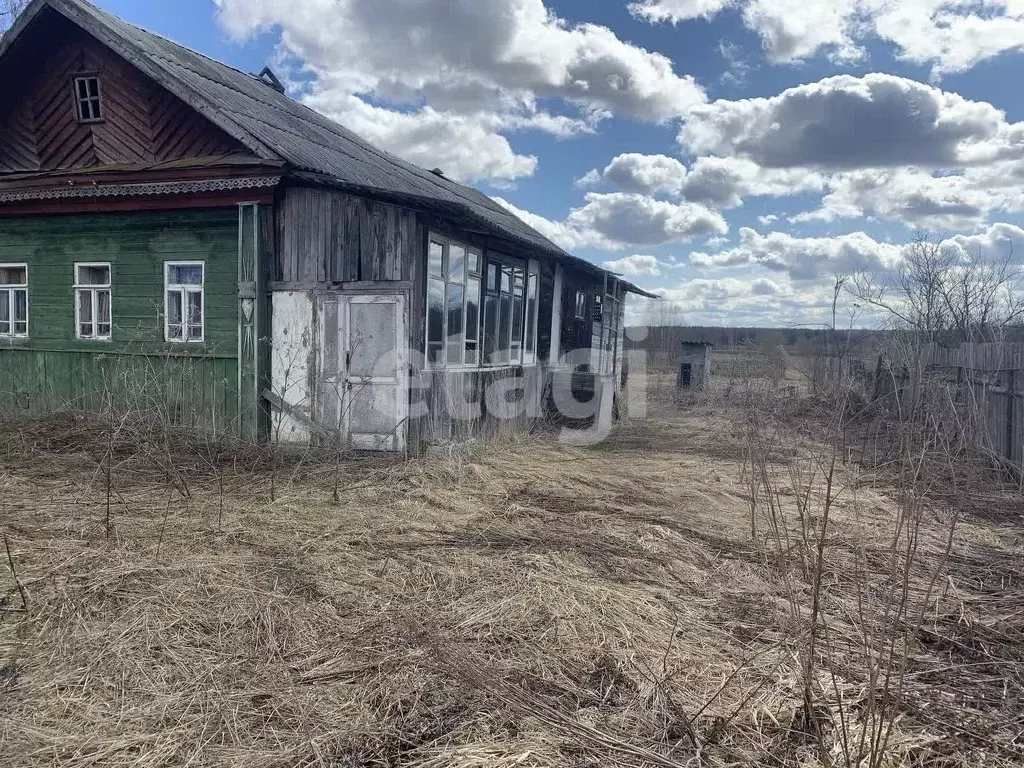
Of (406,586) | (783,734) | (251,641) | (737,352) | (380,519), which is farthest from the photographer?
(737,352)

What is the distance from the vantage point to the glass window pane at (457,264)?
969cm

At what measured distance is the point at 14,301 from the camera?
33.1ft

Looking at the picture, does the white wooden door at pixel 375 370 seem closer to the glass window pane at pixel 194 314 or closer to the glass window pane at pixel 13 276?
the glass window pane at pixel 194 314

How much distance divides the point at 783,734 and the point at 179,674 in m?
2.68

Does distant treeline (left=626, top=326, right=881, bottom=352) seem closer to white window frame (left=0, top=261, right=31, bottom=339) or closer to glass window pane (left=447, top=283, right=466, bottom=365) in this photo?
glass window pane (left=447, top=283, right=466, bottom=365)

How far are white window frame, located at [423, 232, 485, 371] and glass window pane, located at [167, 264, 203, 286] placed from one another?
3.14 m

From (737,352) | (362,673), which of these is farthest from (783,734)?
(737,352)

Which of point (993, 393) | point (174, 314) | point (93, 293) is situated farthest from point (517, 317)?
point (993, 393)

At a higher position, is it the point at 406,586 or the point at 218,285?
the point at 218,285

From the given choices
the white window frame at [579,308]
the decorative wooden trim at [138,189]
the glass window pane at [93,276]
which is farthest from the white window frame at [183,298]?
the white window frame at [579,308]

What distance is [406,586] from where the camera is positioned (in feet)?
13.8

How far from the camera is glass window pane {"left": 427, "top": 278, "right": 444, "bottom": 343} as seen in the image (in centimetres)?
902

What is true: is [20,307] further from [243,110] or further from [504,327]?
[504,327]

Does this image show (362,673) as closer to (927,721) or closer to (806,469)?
(927,721)
